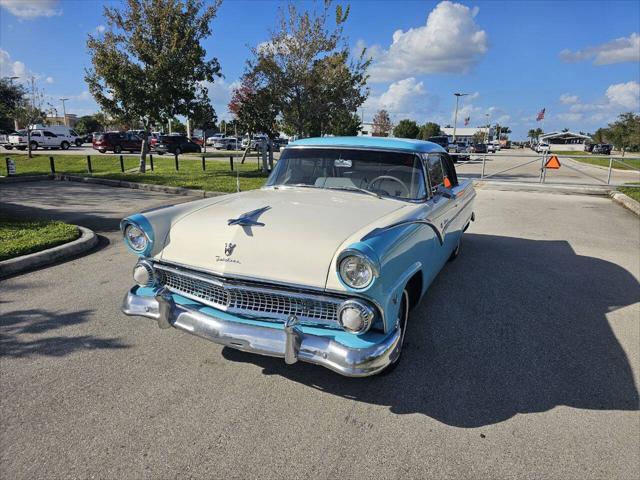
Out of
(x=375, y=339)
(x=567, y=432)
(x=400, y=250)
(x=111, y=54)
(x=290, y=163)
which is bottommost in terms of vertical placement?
(x=567, y=432)

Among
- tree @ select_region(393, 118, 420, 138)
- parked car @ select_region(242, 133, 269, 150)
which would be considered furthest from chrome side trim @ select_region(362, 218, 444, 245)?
tree @ select_region(393, 118, 420, 138)

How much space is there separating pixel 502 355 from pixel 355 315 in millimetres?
1659

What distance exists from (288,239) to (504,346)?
2152 millimetres

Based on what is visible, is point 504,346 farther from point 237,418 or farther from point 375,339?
point 237,418

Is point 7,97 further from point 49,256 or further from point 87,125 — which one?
point 87,125

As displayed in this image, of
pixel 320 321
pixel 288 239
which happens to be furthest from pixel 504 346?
pixel 288 239

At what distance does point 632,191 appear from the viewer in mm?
13836

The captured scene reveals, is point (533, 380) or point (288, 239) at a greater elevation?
point (288, 239)

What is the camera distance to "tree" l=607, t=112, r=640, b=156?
115 ft

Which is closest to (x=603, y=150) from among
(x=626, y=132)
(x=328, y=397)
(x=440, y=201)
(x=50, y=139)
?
(x=626, y=132)

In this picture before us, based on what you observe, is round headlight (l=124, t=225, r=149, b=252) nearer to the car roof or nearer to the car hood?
the car hood

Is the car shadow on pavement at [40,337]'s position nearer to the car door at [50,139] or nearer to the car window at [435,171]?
the car window at [435,171]

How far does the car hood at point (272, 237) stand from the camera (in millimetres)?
2693

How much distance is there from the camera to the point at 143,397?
9.32ft
